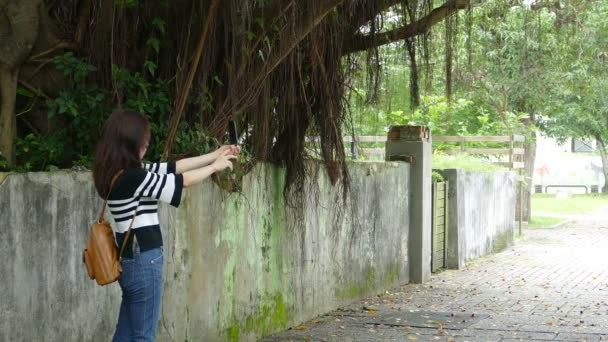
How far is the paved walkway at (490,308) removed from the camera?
8484 millimetres

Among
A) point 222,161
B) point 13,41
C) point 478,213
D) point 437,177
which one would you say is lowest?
point 478,213

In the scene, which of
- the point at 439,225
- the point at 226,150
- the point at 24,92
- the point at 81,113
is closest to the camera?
the point at 226,150

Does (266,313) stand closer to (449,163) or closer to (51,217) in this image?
(51,217)

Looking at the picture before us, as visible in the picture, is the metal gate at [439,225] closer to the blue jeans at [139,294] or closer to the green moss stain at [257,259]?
the green moss stain at [257,259]

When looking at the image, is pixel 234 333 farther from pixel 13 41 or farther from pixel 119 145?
pixel 119 145

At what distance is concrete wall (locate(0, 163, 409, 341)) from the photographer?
538cm

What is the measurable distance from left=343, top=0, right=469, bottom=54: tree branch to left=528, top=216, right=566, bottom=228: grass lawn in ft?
51.6

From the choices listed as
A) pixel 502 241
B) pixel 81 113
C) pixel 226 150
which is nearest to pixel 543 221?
pixel 502 241

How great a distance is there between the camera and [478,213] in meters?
15.8

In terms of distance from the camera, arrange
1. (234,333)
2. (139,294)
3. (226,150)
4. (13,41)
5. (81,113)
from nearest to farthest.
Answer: (139,294)
(226,150)
(13,41)
(81,113)
(234,333)

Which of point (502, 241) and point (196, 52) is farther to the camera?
point (502, 241)

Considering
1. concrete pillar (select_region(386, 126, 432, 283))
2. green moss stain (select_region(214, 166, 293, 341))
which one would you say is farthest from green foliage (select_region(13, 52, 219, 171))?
concrete pillar (select_region(386, 126, 432, 283))

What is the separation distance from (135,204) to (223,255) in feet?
9.12

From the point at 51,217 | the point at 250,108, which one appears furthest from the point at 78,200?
the point at 250,108
